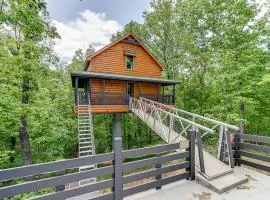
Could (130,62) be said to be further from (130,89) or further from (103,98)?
(103,98)

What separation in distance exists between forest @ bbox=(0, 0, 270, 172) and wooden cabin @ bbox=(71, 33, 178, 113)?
246 cm

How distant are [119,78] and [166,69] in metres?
8.83

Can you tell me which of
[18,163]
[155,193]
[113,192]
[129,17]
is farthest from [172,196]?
[129,17]

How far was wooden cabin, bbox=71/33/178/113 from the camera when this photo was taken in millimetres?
14297

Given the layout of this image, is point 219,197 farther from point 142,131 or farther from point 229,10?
point 142,131

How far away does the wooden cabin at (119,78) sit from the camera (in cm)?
1430

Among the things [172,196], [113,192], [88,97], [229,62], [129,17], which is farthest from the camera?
[129,17]

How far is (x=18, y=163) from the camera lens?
52.7ft

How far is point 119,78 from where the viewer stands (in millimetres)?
15219

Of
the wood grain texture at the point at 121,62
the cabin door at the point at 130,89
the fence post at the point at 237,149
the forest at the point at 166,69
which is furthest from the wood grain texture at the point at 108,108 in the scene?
the fence post at the point at 237,149

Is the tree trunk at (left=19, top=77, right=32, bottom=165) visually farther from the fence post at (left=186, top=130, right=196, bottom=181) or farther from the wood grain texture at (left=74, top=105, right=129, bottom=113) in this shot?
the fence post at (left=186, top=130, right=196, bottom=181)

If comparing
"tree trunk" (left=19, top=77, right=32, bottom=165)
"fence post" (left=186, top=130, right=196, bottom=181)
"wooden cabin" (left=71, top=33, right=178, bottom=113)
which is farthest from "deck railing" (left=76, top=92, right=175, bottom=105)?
"fence post" (left=186, top=130, right=196, bottom=181)

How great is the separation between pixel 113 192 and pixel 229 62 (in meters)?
11.9

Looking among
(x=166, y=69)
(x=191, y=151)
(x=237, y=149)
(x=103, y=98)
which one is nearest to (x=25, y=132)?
(x=103, y=98)
